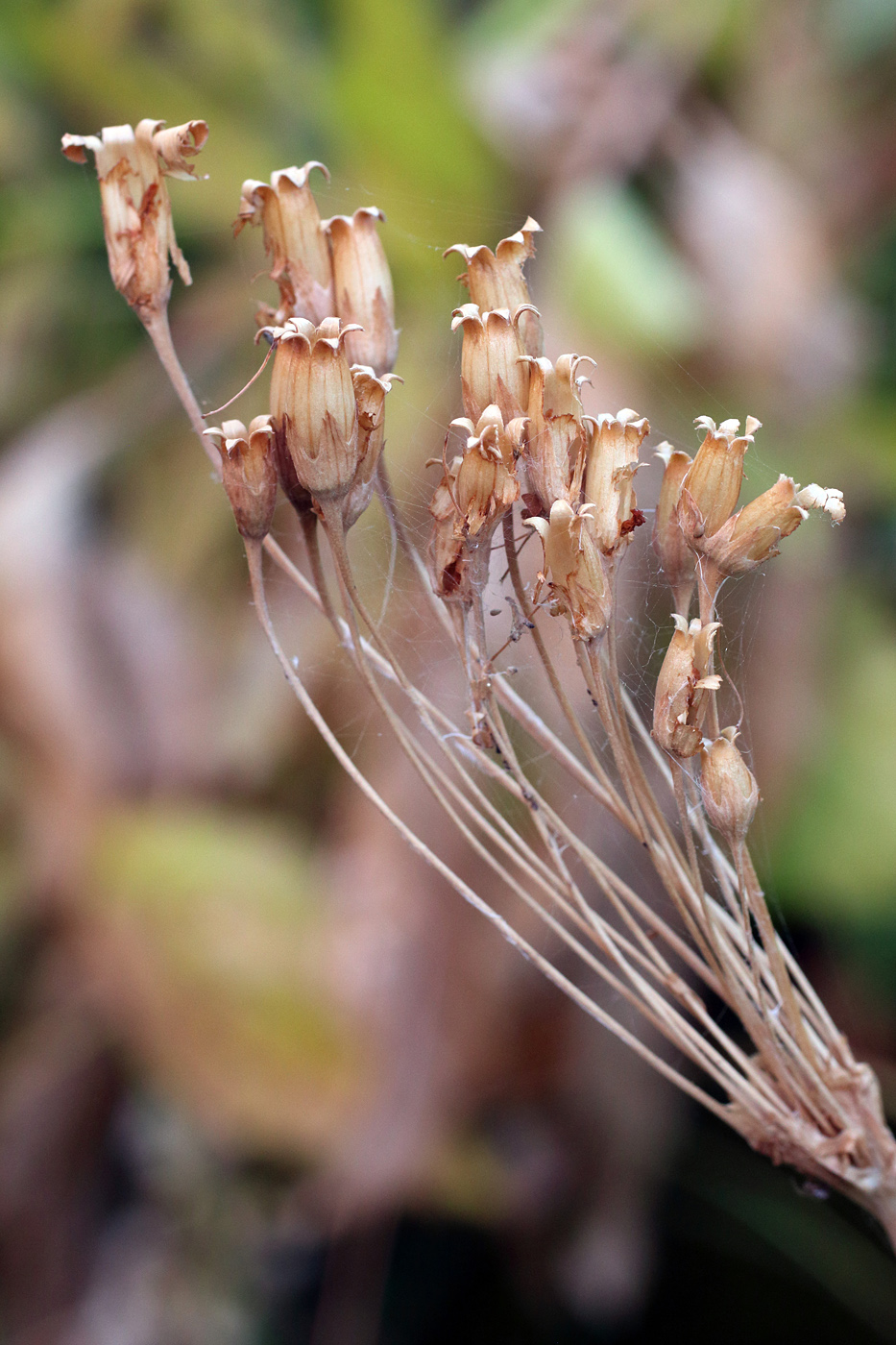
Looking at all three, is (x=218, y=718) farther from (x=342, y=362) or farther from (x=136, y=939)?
(x=342, y=362)

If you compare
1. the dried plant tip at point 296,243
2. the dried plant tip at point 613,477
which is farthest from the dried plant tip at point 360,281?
the dried plant tip at point 613,477

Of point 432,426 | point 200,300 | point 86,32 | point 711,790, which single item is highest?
point 86,32

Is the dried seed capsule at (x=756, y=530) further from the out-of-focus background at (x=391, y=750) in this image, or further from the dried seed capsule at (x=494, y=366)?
the out-of-focus background at (x=391, y=750)

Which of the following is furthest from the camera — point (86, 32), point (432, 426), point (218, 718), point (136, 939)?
point (86, 32)

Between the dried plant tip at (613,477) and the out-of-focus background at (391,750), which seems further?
the out-of-focus background at (391,750)

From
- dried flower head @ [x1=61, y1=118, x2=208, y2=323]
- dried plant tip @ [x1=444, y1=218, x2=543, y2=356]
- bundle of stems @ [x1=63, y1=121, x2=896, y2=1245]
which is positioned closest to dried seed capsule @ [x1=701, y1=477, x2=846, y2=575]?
bundle of stems @ [x1=63, y1=121, x2=896, y2=1245]

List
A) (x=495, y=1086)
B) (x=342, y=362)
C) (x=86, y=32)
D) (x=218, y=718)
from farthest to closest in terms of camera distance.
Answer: (x=86, y=32) < (x=218, y=718) < (x=495, y=1086) < (x=342, y=362)

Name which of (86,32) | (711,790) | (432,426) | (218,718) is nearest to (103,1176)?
(218,718)
